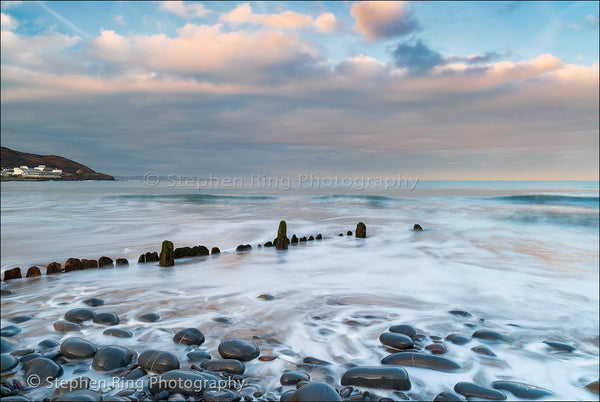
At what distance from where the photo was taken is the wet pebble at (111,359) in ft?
9.84

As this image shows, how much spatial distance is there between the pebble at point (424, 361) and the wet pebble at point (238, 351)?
1303mm

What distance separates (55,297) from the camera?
532 cm

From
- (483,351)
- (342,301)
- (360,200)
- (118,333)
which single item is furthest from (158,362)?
(360,200)

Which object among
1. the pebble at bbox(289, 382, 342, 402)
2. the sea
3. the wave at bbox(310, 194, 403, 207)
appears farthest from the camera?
the wave at bbox(310, 194, 403, 207)

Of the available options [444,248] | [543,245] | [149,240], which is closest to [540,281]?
[444,248]

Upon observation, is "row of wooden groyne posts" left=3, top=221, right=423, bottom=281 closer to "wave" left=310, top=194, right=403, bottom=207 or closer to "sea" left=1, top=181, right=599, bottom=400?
"sea" left=1, top=181, right=599, bottom=400

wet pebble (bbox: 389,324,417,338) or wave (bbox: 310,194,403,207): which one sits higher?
wave (bbox: 310,194,403,207)

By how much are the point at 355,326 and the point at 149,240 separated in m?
9.40

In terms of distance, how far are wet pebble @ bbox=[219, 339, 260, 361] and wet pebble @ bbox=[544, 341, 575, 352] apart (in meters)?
3.41

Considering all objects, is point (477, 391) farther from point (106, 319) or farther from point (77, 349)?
point (106, 319)

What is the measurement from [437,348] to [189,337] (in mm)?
2651

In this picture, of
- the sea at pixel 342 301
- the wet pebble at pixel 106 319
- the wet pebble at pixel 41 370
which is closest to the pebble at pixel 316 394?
the sea at pixel 342 301

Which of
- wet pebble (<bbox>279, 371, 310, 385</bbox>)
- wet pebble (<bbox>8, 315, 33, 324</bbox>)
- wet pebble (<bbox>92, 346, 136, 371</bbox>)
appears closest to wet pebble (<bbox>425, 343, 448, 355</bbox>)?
wet pebble (<bbox>279, 371, 310, 385</bbox>)

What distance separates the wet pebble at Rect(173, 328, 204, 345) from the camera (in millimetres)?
3635
